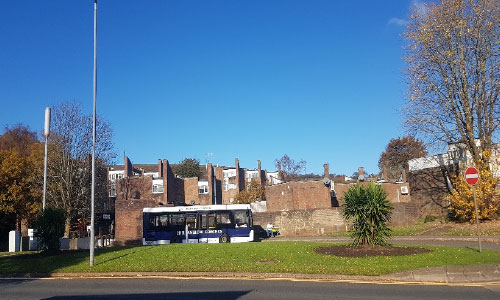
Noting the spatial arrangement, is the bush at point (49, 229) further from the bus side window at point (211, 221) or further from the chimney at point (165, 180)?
the chimney at point (165, 180)

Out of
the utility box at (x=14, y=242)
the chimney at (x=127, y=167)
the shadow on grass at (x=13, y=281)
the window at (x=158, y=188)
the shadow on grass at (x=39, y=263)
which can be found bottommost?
the shadow on grass at (x=13, y=281)

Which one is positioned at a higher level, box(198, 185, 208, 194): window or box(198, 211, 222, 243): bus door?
box(198, 185, 208, 194): window

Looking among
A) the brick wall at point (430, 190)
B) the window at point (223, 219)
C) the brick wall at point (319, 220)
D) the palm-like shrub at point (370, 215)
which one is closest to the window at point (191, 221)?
the window at point (223, 219)

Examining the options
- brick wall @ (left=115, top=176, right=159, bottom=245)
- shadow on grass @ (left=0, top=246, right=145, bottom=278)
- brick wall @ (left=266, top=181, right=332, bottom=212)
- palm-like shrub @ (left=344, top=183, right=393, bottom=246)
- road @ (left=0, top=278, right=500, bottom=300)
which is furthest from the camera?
brick wall @ (left=266, top=181, right=332, bottom=212)

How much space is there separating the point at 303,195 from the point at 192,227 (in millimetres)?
25392

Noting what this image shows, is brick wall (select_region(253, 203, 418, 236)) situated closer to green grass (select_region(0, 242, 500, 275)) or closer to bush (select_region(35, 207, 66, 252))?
green grass (select_region(0, 242, 500, 275))

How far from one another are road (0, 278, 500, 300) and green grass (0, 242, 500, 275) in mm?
1455

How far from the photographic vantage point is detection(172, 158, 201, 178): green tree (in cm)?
9319

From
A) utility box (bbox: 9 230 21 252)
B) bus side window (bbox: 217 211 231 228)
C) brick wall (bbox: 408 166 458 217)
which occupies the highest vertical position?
brick wall (bbox: 408 166 458 217)

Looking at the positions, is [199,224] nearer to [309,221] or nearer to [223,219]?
[223,219]

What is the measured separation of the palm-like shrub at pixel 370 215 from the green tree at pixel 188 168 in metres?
77.0

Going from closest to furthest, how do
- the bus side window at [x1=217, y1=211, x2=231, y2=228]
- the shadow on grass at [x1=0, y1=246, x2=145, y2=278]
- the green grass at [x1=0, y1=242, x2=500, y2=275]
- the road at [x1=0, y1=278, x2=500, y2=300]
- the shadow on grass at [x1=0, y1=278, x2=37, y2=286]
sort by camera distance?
1. the road at [x1=0, y1=278, x2=500, y2=300]
2. the green grass at [x1=0, y1=242, x2=500, y2=275]
3. the shadow on grass at [x1=0, y1=278, x2=37, y2=286]
4. the shadow on grass at [x1=0, y1=246, x2=145, y2=278]
5. the bus side window at [x1=217, y1=211, x2=231, y2=228]

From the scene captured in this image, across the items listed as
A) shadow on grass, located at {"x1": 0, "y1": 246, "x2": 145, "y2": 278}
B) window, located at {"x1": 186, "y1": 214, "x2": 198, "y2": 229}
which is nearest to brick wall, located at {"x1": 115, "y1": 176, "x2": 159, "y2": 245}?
window, located at {"x1": 186, "y1": 214, "x2": 198, "y2": 229}

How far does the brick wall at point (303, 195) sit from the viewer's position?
56.2m
